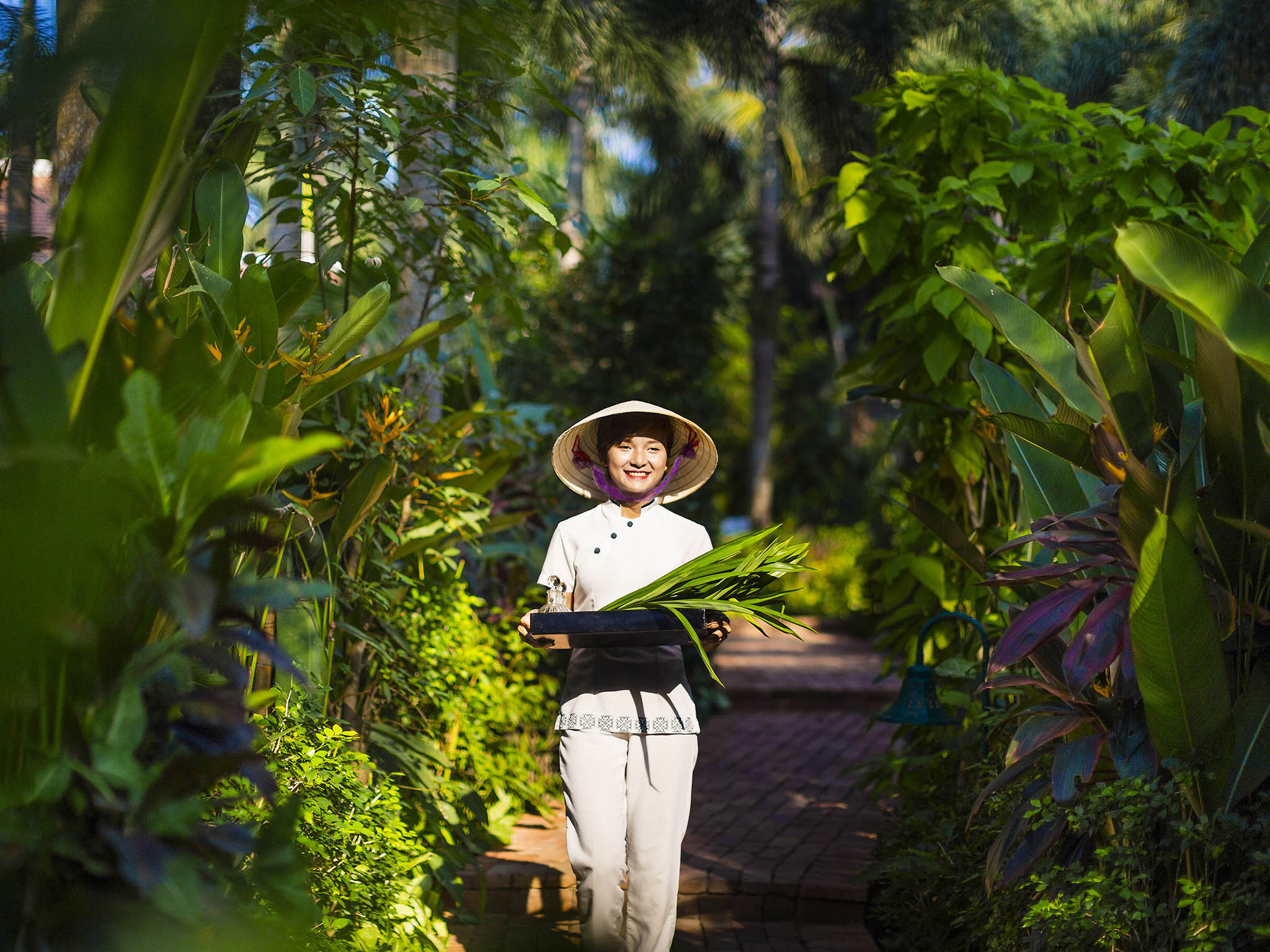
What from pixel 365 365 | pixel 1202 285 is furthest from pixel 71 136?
pixel 1202 285

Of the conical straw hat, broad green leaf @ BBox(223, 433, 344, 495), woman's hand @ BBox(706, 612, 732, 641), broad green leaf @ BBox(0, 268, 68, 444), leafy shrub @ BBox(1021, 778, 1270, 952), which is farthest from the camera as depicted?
the conical straw hat

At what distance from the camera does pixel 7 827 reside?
4.38 feet

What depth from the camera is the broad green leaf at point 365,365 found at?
260 cm

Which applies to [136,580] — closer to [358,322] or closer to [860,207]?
[358,322]

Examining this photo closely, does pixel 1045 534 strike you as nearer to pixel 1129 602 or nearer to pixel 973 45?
pixel 1129 602

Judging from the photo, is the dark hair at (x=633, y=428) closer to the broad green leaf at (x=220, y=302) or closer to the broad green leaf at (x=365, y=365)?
the broad green leaf at (x=365, y=365)

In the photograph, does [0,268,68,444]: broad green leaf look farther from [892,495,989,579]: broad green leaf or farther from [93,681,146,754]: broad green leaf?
[892,495,989,579]: broad green leaf

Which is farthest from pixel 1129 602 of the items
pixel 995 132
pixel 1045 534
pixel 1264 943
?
pixel 995 132

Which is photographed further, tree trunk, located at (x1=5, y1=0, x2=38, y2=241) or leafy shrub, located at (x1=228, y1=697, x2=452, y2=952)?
leafy shrub, located at (x1=228, y1=697, x2=452, y2=952)

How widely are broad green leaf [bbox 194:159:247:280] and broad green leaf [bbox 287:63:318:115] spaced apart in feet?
0.79

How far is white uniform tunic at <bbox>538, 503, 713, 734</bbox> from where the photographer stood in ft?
9.68

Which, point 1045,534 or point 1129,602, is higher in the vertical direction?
point 1045,534

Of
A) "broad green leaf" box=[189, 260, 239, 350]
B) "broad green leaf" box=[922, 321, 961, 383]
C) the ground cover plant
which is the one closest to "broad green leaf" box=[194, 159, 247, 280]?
"broad green leaf" box=[189, 260, 239, 350]

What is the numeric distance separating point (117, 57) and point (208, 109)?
7.10 feet
